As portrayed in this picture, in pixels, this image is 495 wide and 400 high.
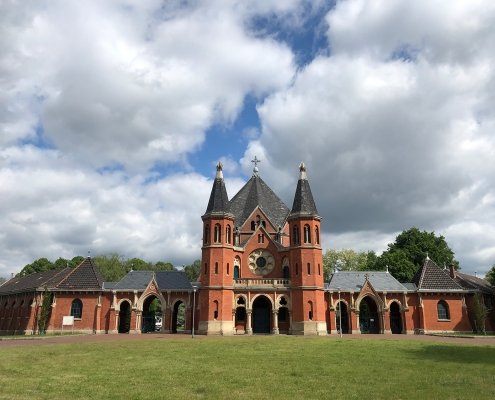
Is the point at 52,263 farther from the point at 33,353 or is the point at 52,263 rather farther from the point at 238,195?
the point at 33,353

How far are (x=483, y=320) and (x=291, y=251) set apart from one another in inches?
890

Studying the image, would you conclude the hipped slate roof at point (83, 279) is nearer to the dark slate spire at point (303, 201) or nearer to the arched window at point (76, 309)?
the arched window at point (76, 309)

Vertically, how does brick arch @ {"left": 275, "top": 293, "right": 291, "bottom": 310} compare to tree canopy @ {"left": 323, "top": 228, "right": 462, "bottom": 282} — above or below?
below

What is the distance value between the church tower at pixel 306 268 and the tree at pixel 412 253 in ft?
70.9

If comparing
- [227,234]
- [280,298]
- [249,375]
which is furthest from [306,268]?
[249,375]

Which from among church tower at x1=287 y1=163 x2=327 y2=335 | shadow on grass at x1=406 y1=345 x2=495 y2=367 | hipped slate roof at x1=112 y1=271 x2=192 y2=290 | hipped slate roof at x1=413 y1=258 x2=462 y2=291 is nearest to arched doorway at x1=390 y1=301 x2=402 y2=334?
hipped slate roof at x1=413 y1=258 x2=462 y2=291

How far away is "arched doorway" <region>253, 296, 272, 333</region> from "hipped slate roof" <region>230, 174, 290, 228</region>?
36.8 feet

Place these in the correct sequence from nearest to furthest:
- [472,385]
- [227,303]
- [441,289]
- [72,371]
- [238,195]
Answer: [472,385]
[72,371]
[227,303]
[441,289]
[238,195]

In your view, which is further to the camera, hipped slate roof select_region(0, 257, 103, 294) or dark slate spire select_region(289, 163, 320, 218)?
hipped slate roof select_region(0, 257, 103, 294)

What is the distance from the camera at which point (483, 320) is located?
49375 millimetres

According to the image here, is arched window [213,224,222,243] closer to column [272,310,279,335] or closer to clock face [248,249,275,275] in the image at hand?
clock face [248,249,275,275]

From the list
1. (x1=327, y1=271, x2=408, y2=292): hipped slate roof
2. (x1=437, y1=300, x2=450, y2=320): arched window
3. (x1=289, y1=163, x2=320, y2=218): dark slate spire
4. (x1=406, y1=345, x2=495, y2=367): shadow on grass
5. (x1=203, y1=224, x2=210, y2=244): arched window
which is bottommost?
(x1=406, y1=345, x2=495, y2=367): shadow on grass

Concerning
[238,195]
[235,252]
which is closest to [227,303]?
[235,252]

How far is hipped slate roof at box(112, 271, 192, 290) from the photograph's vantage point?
5428cm
